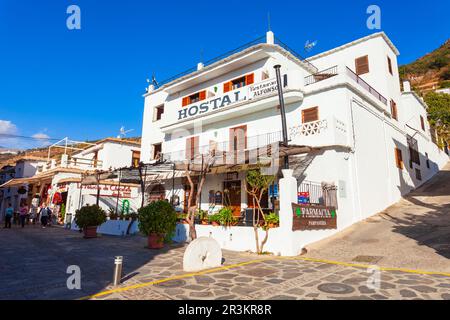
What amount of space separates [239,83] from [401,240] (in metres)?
13.3

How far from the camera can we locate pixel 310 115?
1517cm

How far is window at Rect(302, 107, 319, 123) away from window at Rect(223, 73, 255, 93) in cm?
448

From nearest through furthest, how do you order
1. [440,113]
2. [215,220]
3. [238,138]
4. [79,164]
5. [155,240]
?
1. [155,240]
2. [215,220]
3. [238,138]
4. [79,164]
5. [440,113]

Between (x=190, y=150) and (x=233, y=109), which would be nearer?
(x=233, y=109)

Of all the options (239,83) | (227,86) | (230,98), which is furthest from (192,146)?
(239,83)

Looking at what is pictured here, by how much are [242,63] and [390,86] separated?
10.4m

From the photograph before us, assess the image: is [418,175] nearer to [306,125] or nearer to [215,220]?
[306,125]

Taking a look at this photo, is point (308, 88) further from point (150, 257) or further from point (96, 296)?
point (96, 296)

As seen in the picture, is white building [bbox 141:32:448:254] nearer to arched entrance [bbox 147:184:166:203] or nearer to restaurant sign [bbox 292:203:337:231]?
arched entrance [bbox 147:184:166:203]

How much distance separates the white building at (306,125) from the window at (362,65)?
0.06m

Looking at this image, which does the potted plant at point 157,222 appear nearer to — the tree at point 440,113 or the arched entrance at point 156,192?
the arched entrance at point 156,192


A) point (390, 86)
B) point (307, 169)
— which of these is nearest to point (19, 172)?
point (307, 169)

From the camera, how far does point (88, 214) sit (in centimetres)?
1440

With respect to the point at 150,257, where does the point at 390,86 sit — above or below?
above
